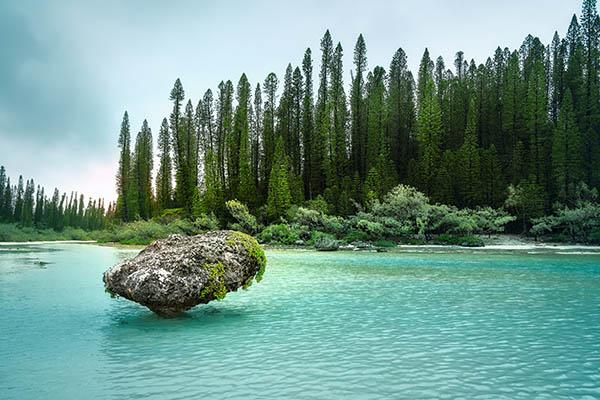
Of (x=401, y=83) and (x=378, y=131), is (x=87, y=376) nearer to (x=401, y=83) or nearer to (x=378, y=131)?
(x=378, y=131)

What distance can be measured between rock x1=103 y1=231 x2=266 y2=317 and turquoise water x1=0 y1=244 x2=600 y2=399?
527 millimetres

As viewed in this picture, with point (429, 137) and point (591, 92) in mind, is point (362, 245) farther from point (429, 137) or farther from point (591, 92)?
point (591, 92)

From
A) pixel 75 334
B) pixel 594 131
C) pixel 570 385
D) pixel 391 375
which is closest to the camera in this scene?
pixel 570 385

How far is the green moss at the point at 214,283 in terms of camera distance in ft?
25.1

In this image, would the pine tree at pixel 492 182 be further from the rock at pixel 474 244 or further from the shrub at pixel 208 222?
the shrub at pixel 208 222

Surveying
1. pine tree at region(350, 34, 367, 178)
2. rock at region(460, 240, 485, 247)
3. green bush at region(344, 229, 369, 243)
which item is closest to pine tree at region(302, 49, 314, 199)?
pine tree at region(350, 34, 367, 178)

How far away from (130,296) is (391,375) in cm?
525

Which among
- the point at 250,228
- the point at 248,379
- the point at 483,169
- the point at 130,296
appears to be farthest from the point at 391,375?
the point at 483,169

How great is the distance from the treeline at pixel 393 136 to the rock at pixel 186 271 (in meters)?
30.6

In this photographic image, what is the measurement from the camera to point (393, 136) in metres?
55.7

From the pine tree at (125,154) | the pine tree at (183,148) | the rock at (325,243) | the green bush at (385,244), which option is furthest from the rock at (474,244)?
the pine tree at (125,154)

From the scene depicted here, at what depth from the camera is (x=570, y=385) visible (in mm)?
4422

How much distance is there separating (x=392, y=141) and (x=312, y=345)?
172ft

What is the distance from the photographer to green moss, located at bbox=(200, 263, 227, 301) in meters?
7.66
